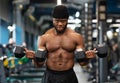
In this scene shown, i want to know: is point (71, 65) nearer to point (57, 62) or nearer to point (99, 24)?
point (57, 62)

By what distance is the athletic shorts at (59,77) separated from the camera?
4582 mm

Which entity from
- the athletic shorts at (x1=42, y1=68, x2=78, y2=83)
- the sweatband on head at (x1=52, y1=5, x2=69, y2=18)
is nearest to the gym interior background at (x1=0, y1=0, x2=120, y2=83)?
the athletic shorts at (x1=42, y1=68, x2=78, y2=83)

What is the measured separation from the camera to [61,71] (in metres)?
4.61

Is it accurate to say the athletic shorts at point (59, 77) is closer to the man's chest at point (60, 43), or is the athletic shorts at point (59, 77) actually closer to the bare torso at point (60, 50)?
the bare torso at point (60, 50)

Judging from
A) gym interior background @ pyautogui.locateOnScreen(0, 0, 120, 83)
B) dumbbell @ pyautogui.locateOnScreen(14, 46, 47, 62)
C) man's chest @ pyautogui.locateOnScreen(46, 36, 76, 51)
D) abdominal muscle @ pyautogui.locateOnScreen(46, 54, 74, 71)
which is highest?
man's chest @ pyautogui.locateOnScreen(46, 36, 76, 51)

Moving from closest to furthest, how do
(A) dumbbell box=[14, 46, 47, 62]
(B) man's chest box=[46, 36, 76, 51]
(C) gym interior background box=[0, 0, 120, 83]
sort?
(A) dumbbell box=[14, 46, 47, 62]
(B) man's chest box=[46, 36, 76, 51]
(C) gym interior background box=[0, 0, 120, 83]

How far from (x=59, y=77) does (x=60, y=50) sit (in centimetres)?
30

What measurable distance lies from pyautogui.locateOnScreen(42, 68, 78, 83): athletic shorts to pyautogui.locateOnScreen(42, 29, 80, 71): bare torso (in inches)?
1.8

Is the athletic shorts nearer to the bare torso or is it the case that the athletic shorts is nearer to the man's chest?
the bare torso

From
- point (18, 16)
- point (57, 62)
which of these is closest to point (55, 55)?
point (57, 62)

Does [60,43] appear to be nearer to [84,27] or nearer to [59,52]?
[59,52]

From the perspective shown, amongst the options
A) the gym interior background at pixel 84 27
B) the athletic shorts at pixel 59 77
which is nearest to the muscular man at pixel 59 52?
the athletic shorts at pixel 59 77

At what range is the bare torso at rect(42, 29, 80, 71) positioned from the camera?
180 inches

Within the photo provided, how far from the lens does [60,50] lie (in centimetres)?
461
